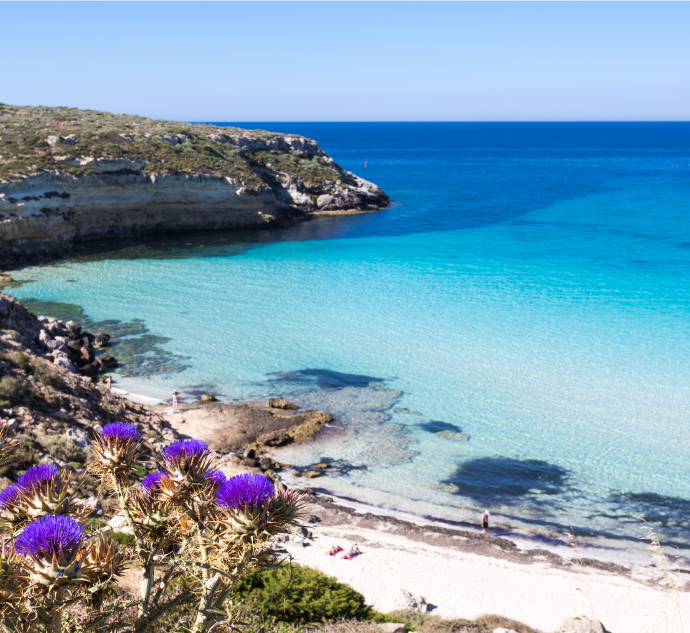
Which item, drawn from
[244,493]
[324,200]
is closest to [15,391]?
[244,493]

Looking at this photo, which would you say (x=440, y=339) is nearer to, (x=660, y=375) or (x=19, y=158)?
(x=660, y=375)

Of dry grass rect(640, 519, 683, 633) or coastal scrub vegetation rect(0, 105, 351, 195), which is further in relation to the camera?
coastal scrub vegetation rect(0, 105, 351, 195)

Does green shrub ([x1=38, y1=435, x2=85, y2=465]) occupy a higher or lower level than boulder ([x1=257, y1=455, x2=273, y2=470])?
higher

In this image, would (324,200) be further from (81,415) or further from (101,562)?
(101,562)

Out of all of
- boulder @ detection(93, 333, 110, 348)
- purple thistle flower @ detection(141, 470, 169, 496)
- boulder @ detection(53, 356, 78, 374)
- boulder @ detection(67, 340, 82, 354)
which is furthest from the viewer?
boulder @ detection(93, 333, 110, 348)

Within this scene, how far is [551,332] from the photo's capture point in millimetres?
31719

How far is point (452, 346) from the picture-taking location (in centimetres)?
2986

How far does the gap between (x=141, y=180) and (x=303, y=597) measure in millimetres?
47326

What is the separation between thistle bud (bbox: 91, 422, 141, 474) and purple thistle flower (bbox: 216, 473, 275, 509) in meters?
0.98

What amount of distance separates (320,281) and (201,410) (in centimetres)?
2074

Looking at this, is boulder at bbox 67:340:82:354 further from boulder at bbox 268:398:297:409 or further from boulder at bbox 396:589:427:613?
boulder at bbox 396:589:427:613

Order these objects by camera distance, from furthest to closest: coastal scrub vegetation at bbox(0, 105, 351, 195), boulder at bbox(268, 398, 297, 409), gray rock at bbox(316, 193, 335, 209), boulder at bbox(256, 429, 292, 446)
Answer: gray rock at bbox(316, 193, 335, 209), coastal scrub vegetation at bbox(0, 105, 351, 195), boulder at bbox(268, 398, 297, 409), boulder at bbox(256, 429, 292, 446)

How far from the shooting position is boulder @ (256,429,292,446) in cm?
2075

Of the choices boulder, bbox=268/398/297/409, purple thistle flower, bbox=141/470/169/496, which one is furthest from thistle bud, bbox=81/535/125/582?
boulder, bbox=268/398/297/409
